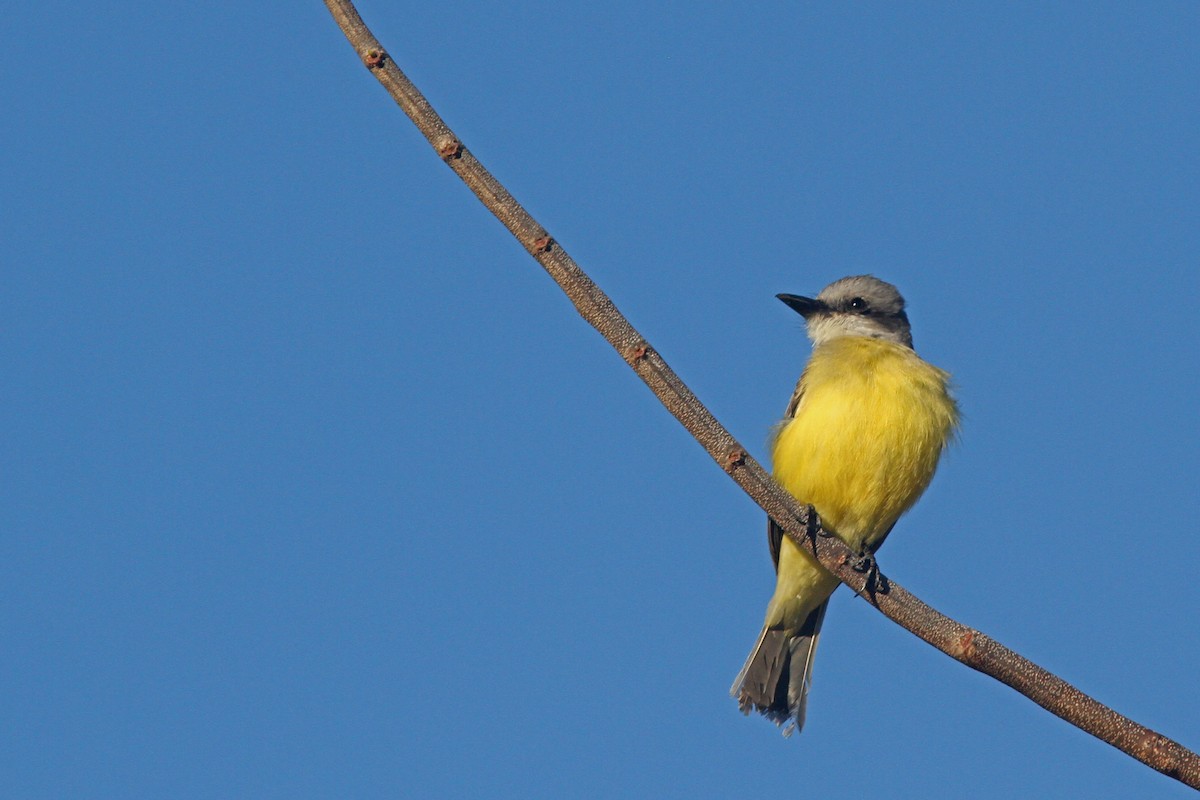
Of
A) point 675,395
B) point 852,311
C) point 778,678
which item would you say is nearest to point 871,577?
point 675,395

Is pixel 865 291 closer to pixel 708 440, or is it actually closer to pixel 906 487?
pixel 906 487

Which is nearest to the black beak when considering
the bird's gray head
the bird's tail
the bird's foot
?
the bird's gray head

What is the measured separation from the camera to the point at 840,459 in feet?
25.1

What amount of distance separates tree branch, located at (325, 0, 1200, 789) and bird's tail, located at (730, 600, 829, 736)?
163 inches

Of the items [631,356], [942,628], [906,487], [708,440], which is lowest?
[942,628]

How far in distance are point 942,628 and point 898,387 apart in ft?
12.3

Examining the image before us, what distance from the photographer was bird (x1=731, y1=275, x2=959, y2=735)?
25.3 ft

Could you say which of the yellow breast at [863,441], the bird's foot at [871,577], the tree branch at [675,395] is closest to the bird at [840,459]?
the yellow breast at [863,441]

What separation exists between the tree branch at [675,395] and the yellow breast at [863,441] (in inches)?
119

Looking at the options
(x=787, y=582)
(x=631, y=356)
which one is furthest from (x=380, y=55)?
(x=787, y=582)

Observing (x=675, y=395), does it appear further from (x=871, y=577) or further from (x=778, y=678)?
(x=778, y=678)

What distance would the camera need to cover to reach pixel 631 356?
14.5 feet

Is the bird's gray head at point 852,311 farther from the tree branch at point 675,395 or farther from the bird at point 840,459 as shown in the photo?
the tree branch at point 675,395

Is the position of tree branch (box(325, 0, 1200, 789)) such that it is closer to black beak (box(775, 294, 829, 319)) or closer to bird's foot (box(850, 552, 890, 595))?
bird's foot (box(850, 552, 890, 595))
